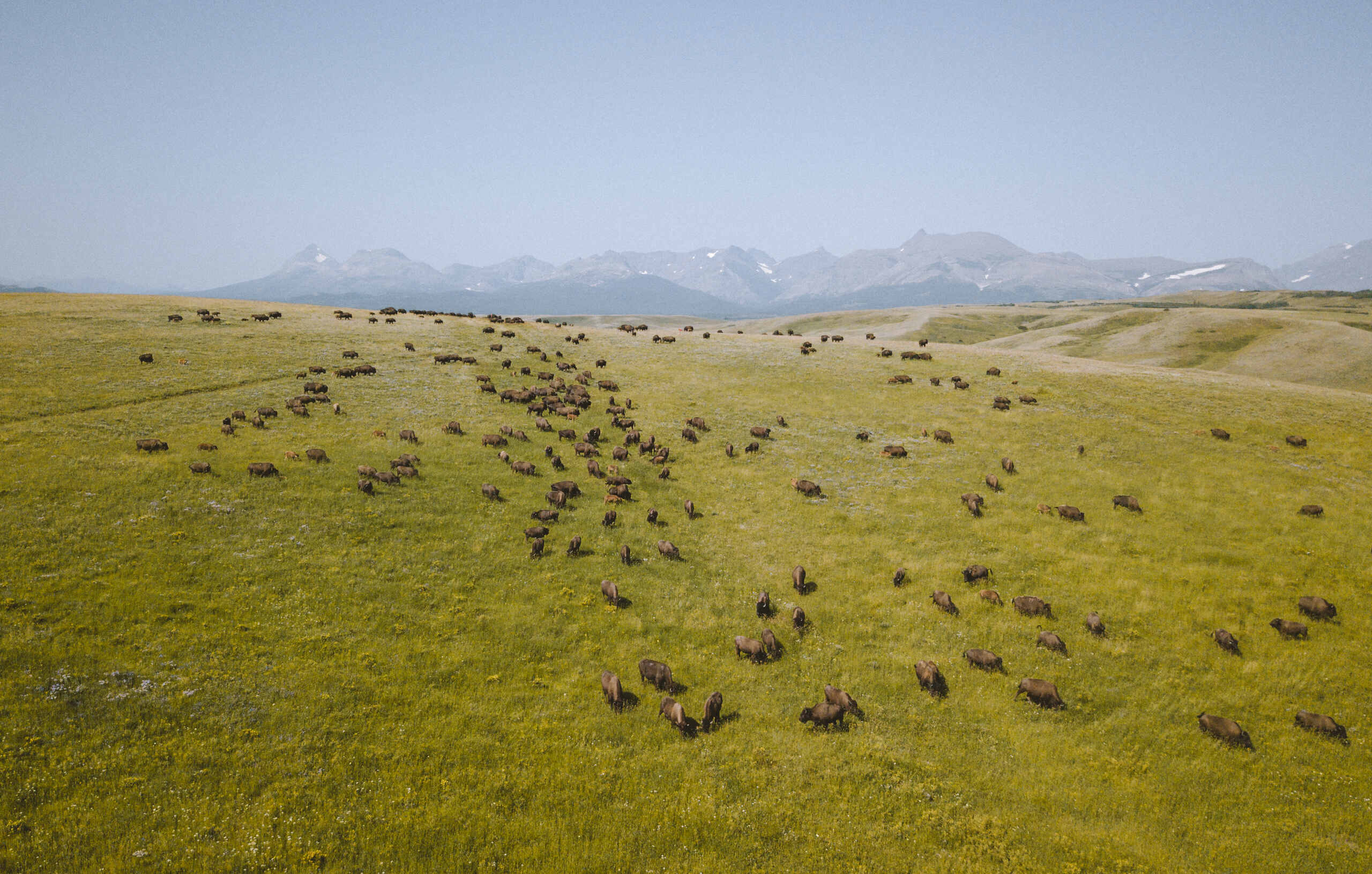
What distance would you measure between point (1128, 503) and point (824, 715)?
77.3ft

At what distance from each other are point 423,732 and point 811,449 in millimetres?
28259

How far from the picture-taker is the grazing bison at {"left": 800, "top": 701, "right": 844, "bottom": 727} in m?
16.0

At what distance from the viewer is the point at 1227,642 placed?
1944 cm

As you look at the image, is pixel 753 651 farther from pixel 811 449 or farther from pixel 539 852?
pixel 811 449

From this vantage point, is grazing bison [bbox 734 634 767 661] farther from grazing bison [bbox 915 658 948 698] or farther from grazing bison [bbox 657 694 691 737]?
grazing bison [bbox 915 658 948 698]

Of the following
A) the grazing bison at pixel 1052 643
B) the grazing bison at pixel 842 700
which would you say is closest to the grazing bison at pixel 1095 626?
the grazing bison at pixel 1052 643

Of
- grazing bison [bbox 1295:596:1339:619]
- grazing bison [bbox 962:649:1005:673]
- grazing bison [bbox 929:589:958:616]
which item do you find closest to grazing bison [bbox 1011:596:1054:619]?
grazing bison [bbox 929:589:958:616]

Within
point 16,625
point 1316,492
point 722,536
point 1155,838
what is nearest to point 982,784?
point 1155,838

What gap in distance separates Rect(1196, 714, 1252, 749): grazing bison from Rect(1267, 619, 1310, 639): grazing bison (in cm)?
656

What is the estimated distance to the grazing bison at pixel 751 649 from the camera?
61.7ft

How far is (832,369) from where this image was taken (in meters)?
53.7

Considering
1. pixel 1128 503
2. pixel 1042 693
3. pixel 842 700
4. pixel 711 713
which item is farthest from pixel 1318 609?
pixel 711 713

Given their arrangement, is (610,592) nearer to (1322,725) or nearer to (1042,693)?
(1042,693)

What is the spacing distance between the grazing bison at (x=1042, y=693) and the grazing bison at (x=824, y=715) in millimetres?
6399
